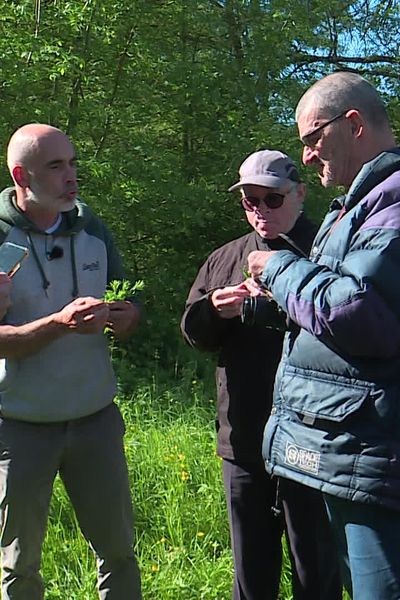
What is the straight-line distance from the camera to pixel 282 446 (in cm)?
223

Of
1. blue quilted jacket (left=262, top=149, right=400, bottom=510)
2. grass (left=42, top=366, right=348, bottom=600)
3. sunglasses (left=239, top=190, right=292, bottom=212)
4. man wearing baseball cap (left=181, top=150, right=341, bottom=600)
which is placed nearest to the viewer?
blue quilted jacket (left=262, top=149, right=400, bottom=510)

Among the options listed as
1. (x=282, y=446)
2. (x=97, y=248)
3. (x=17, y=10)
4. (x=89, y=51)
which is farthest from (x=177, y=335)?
(x=282, y=446)

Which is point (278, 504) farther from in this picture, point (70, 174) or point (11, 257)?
point (70, 174)

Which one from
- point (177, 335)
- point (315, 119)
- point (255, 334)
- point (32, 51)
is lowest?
point (177, 335)

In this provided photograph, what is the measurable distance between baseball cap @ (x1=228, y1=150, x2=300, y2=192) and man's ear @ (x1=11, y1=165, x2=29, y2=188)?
0.84 metres

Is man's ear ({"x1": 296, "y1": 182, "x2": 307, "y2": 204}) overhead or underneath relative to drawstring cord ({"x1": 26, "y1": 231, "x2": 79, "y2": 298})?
overhead

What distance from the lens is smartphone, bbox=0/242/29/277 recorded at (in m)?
2.72

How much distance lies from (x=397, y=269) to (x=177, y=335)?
6.69 m

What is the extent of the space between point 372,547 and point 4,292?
1529 mm

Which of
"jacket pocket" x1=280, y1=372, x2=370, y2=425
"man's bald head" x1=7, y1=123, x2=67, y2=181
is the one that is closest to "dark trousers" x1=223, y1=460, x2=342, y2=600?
"jacket pocket" x1=280, y1=372, x2=370, y2=425

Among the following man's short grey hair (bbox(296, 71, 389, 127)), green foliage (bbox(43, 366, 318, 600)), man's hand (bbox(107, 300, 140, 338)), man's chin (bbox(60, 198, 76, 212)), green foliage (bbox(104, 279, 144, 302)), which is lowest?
green foliage (bbox(43, 366, 318, 600))

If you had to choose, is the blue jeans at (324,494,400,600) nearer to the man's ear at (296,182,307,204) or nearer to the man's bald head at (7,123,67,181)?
the man's ear at (296,182,307,204)

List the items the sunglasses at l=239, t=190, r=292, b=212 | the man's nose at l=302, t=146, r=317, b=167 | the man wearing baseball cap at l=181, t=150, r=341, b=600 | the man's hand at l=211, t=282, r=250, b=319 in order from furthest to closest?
the sunglasses at l=239, t=190, r=292, b=212 < the man wearing baseball cap at l=181, t=150, r=341, b=600 < the man's hand at l=211, t=282, r=250, b=319 < the man's nose at l=302, t=146, r=317, b=167

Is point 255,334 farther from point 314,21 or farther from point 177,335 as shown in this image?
point 314,21
